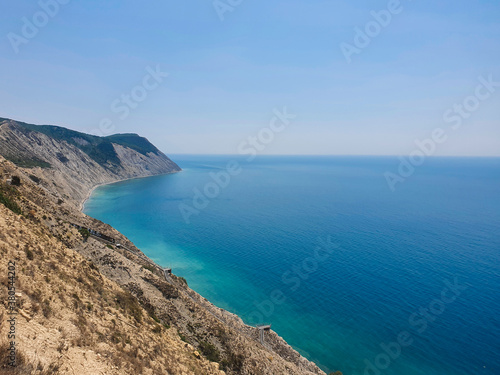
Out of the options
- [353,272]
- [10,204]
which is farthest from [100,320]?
[353,272]

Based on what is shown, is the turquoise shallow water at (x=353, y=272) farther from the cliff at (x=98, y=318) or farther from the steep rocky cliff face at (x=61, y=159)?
the steep rocky cliff face at (x=61, y=159)

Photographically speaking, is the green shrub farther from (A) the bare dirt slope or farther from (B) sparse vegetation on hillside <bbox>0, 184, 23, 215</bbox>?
(A) the bare dirt slope

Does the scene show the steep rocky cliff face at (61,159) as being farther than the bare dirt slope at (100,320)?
Yes

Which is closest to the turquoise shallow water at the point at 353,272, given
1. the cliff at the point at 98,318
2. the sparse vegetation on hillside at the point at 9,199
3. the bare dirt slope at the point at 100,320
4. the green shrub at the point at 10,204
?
the cliff at the point at 98,318

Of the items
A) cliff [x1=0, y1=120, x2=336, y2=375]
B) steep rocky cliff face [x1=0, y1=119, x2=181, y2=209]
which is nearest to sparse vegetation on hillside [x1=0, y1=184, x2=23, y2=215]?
cliff [x1=0, y1=120, x2=336, y2=375]

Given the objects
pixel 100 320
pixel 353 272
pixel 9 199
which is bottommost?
pixel 9 199

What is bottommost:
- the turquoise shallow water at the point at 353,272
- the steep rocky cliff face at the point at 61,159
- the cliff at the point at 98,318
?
the steep rocky cliff face at the point at 61,159

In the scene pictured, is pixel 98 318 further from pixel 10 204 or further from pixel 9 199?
pixel 9 199

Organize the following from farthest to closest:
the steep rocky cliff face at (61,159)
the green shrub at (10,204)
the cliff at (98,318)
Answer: the steep rocky cliff face at (61,159) < the green shrub at (10,204) < the cliff at (98,318)
